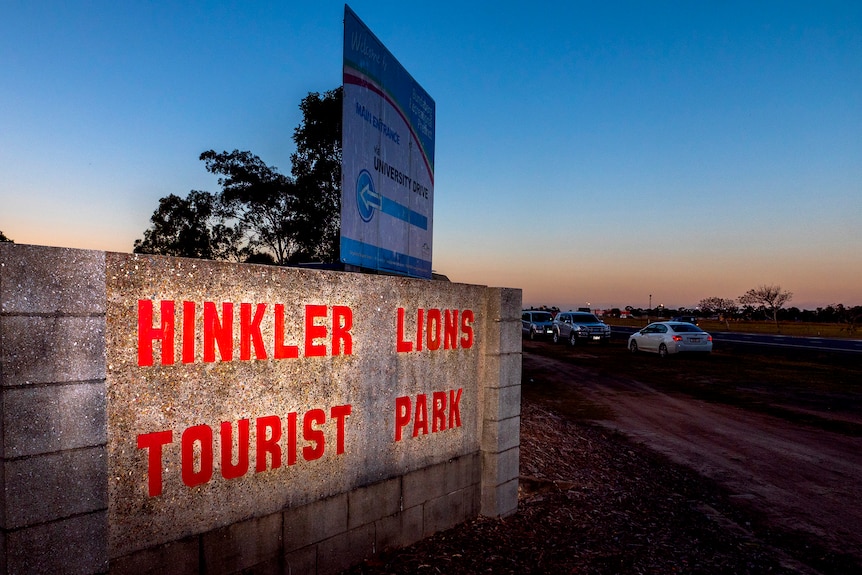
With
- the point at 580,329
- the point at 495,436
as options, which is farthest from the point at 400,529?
the point at 580,329

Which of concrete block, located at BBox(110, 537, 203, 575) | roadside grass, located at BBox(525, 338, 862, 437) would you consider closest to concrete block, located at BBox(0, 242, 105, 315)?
concrete block, located at BBox(110, 537, 203, 575)

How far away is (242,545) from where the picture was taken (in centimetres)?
364

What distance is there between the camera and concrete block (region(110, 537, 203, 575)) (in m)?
3.12

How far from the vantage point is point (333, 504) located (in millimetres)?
4211

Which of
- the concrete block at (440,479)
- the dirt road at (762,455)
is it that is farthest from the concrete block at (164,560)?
the dirt road at (762,455)

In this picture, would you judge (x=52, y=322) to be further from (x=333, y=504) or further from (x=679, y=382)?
→ (x=679, y=382)

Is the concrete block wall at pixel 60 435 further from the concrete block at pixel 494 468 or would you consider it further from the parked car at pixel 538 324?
the parked car at pixel 538 324

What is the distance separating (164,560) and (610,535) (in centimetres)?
402

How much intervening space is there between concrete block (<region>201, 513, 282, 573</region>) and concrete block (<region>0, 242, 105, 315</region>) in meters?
1.57

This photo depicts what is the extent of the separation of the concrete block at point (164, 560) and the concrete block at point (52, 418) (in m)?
0.72

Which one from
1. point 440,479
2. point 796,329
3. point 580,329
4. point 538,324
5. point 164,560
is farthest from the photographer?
point 796,329

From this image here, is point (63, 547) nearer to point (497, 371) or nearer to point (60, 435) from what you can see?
point (60, 435)

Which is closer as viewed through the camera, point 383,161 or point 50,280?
point 50,280

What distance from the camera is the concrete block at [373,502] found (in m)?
4.37
